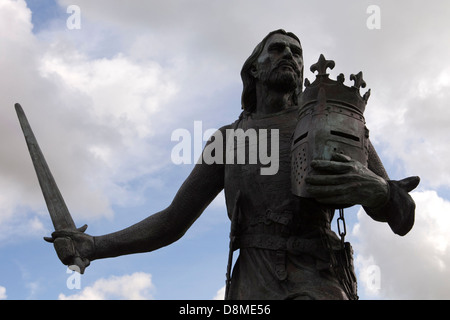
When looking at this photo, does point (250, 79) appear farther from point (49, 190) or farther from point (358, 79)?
point (49, 190)

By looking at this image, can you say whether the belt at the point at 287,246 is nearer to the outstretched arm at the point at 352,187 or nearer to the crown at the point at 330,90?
the outstretched arm at the point at 352,187

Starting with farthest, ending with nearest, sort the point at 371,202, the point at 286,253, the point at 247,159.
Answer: the point at 247,159 → the point at 286,253 → the point at 371,202

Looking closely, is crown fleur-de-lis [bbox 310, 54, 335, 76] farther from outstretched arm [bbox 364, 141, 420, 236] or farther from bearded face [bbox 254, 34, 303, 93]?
outstretched arm [bbox 364, 141, 420, 236]

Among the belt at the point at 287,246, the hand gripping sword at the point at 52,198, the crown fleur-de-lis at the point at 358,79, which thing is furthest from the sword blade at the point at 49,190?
the crown fleur-de-lis at the point at 358,79

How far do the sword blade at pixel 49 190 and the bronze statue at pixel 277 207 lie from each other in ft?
0.25

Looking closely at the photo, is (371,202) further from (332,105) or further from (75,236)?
(75,236)

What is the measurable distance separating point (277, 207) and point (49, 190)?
2740 mm

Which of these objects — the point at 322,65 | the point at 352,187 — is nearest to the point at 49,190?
the point at 322,65

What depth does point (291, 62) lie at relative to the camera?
8906 mm

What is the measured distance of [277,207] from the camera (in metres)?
8.28

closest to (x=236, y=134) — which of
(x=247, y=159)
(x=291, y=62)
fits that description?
(x=247, y=159)

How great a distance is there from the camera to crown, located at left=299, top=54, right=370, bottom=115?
7844mm

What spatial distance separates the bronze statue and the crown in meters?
0.06

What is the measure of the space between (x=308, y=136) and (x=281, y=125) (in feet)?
3.57
